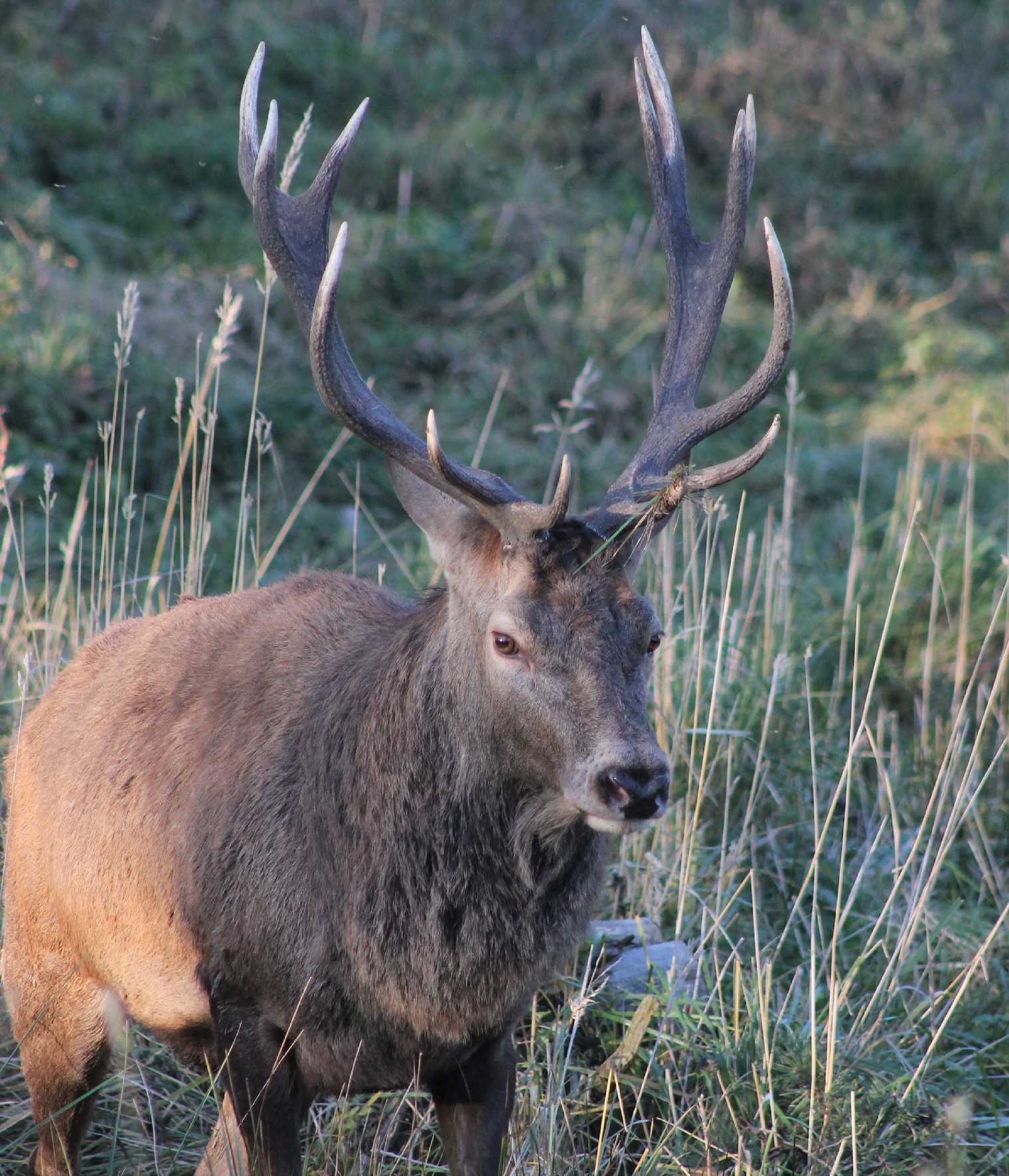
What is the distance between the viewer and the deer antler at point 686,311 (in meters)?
3.27

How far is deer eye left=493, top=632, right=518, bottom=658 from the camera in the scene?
3.03m

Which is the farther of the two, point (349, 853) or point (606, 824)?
point (349, 853)

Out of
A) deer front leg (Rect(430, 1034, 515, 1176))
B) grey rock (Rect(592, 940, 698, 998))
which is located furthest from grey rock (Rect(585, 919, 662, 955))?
deer front leg (Rect(430, 1034, 515, 1176))

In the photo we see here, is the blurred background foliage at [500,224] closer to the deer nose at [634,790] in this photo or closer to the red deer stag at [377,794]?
the red deer stag at [377,794]

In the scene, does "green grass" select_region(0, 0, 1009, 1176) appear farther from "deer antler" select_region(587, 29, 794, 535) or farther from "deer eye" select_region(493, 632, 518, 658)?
"deer eye" select_region(493, 632, 518, 658)

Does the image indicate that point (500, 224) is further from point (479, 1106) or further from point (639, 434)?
point (479, 1106)

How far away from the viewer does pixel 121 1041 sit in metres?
2.93

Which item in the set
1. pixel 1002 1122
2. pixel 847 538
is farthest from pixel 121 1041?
pixel 847 538

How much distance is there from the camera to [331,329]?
10.7 feet

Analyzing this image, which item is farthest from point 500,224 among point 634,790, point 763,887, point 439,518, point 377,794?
point 634,790

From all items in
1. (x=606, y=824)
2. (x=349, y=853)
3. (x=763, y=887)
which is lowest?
(x=763, y=887)

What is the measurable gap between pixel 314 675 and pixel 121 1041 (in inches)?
38.1

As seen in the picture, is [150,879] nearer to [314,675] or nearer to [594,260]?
[314,675]

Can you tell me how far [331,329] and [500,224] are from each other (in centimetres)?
642
